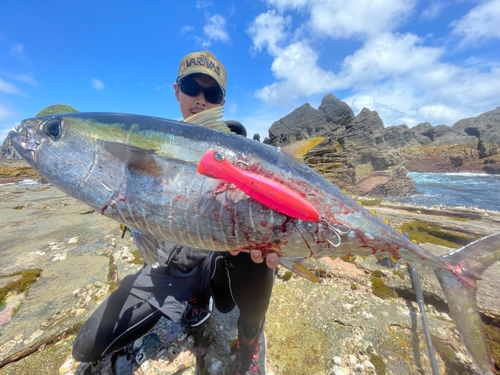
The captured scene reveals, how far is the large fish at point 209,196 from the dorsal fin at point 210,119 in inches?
6.9

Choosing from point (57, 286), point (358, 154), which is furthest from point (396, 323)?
point (358, 154)

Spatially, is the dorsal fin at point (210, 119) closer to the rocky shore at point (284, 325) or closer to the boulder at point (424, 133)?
the rocky shore at point (284, 325)

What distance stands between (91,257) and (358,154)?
18.6 metres

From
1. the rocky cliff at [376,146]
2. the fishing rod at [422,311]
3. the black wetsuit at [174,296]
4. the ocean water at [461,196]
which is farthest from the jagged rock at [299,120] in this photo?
the black wetsuit at [174,296]

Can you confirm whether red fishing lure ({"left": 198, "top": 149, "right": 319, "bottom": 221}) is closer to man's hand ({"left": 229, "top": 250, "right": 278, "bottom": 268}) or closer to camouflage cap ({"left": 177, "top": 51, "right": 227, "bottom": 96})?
man's hand ({"left": 229, "top": 250, "right": 278, "bottom": 268})

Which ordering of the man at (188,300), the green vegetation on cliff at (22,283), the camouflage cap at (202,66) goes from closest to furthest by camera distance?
the man at (188,300), the green vegetation on cliff at (22,283), the camouflage cap at (202,66)

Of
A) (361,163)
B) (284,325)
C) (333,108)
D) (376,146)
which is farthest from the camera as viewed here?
(333,108)

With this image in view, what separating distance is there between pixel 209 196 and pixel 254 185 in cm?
27

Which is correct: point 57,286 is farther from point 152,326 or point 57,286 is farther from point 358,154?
point 358,154

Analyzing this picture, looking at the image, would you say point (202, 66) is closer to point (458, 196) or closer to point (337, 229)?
point (337, 229)

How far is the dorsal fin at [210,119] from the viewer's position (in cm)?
137

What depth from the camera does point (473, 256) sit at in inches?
52.0

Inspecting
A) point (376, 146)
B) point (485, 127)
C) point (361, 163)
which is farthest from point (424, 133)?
point (361, 163)

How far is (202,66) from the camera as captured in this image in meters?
2.47
